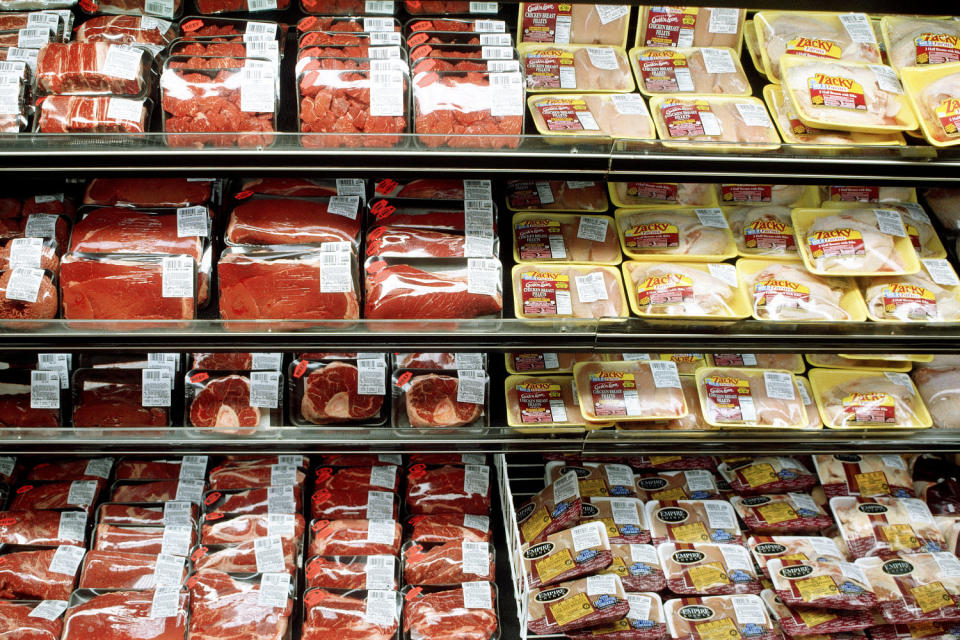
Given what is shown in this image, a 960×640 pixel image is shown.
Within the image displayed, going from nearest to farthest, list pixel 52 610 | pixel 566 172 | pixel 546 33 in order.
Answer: pixel 566 172 → pixel 52 610 → pixel 546 33

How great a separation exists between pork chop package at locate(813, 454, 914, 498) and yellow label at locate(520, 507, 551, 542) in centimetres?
100

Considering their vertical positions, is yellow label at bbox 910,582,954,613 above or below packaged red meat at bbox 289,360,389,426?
below

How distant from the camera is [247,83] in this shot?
7.04 feet

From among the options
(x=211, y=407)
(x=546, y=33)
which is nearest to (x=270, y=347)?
(x=211, y=407)

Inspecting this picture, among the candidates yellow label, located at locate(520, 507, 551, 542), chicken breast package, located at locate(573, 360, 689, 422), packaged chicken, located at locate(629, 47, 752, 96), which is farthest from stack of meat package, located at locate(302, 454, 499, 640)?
packaged chicken, located at locate(629, 47, 752, 96)

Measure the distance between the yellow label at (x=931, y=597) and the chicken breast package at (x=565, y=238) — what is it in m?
1.40

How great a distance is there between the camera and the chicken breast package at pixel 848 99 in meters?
2.23

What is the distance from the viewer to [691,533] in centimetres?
260

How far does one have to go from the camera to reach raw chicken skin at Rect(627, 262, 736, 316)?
2.33 metres

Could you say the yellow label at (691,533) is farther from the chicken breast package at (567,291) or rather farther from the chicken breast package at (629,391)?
the chicken breast package at (567,291)

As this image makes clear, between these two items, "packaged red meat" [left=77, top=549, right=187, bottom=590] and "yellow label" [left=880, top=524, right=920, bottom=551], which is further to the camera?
"yellow label" [left=880, top=524, right=920, bottom=551]

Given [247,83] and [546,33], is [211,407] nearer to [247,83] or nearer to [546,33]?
[247,83]

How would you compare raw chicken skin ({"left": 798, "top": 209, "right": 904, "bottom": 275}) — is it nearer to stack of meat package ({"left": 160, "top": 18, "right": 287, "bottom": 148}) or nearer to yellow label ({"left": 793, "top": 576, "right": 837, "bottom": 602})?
yellow label ({"left": 793, "top": 576, "right": 837, "bottom": 602})

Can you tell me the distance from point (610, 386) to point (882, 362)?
0.98 metres
